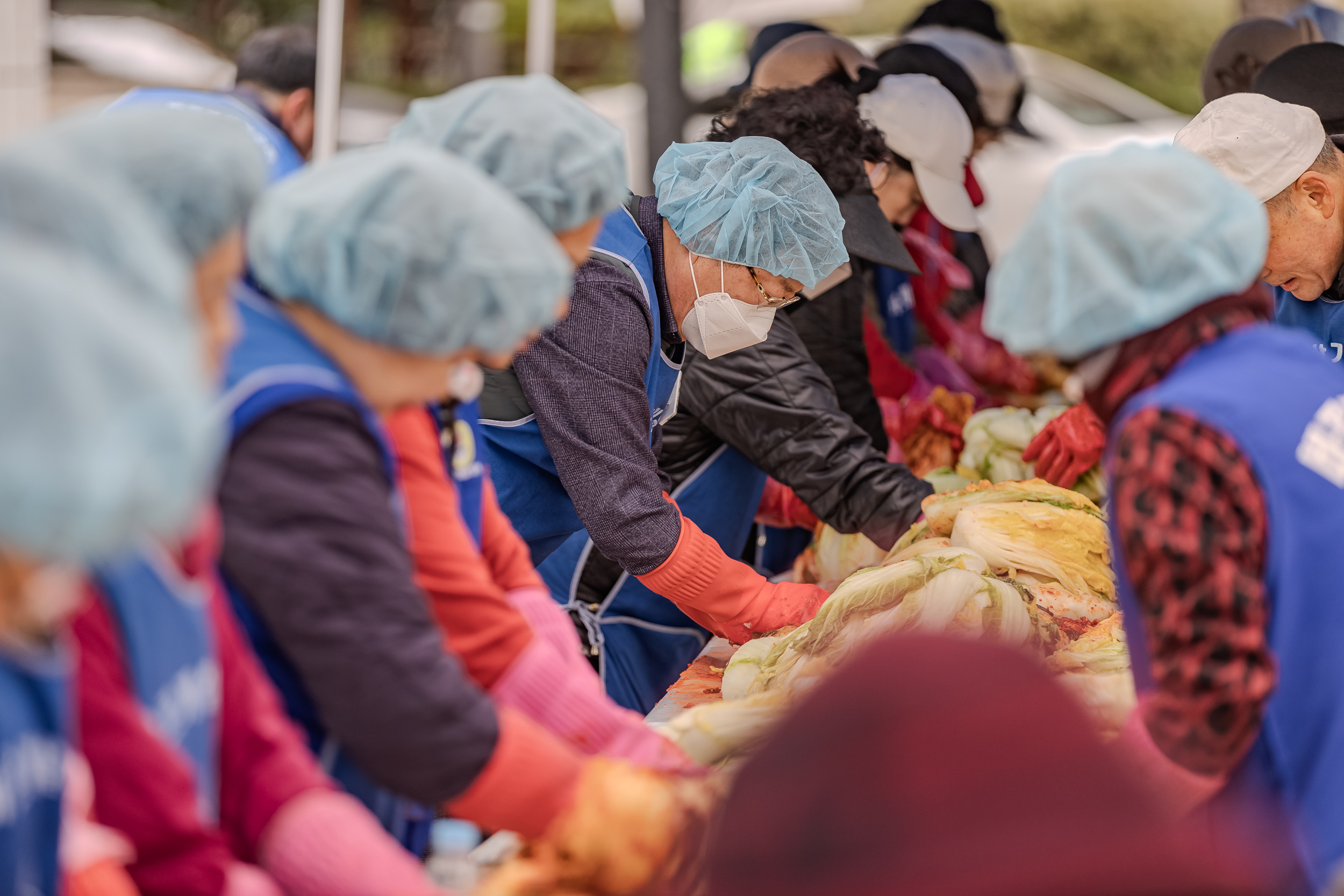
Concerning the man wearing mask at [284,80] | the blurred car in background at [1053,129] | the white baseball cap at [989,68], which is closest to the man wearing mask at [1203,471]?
the white baseball cap at [989,68]

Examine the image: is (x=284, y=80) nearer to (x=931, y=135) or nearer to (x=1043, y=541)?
(x=931, y=135)

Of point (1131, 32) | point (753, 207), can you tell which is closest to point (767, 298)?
point (753, 207)

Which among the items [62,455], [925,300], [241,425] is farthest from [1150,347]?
[925,300]

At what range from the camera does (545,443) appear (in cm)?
287

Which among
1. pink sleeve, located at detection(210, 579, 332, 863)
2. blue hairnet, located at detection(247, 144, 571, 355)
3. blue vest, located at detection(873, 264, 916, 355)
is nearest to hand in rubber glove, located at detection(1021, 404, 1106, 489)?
blue vest, located at detection(873, 264, 916, 355)

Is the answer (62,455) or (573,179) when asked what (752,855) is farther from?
(573,179)

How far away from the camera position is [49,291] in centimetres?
104

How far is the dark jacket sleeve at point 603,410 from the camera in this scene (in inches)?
106

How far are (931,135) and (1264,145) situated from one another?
130 centimetres

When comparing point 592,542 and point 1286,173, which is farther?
point 592,542

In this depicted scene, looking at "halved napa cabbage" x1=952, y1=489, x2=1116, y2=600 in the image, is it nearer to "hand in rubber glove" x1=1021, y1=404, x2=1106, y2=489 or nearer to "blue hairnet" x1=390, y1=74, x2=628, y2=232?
"hand in rubber glove" x1=1021, y1=404, x2=1106, y2=489

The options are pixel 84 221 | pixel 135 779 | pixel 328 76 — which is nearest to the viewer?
pixel 84 221

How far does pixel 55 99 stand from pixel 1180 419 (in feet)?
41.7

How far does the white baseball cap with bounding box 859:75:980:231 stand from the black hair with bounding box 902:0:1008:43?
169 centimetres
